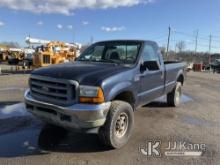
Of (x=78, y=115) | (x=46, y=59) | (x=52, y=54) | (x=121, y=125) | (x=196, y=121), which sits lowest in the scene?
(x=196, y=121)

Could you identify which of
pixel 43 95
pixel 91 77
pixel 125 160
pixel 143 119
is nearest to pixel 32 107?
pixel 43 95

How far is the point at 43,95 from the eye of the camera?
505 centimetres

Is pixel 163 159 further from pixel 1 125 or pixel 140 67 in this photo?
pixel 1 125

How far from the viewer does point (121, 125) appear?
5332 millimetres

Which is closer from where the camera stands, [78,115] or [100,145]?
[78,115]

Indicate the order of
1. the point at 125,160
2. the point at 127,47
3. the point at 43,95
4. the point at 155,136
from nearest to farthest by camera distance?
the point at 125,160
the point at 43,95
the point at 155,136
the point at 127,47

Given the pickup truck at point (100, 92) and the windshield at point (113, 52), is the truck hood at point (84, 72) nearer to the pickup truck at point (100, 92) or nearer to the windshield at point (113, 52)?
the pickup truck at point (100, 92)

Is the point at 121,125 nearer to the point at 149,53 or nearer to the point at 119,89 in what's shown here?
the point at 119,89

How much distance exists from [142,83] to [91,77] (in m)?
1.62

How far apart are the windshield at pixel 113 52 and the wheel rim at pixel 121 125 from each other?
121 cm

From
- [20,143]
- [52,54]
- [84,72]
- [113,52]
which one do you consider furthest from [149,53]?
[52,54]

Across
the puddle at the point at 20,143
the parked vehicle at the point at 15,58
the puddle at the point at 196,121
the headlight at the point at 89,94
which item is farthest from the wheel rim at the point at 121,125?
the parked vehicle at the point at 15,58

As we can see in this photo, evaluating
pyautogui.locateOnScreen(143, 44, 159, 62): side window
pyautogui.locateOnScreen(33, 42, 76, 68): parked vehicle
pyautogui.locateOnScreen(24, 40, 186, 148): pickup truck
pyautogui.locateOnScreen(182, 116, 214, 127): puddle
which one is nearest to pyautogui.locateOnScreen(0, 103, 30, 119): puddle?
pyautogui.locateOnScreen(24, 40, 186, 148): pickup truck

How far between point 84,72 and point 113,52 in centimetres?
179
